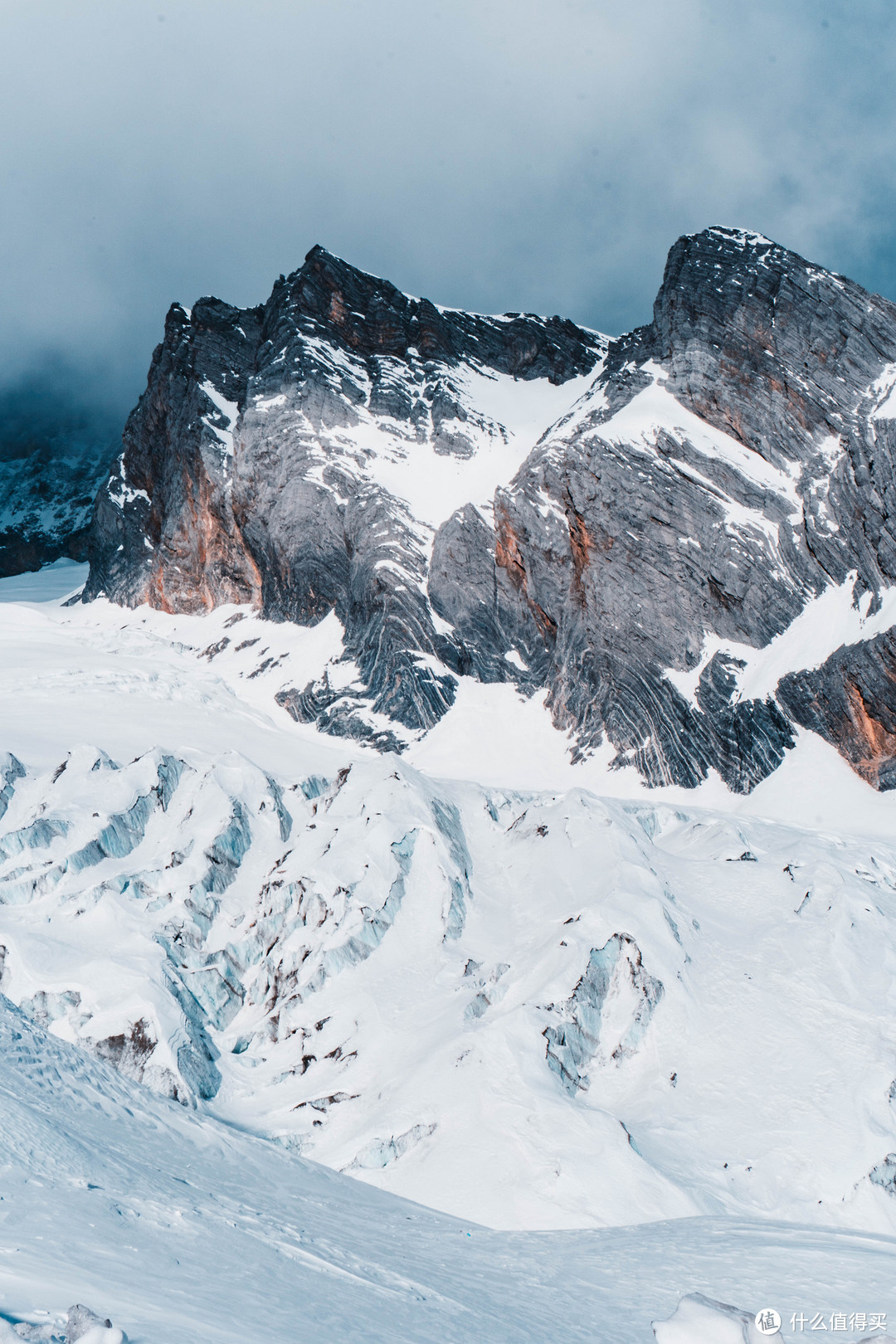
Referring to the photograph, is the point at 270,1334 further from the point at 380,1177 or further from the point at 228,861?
the point at 228,861

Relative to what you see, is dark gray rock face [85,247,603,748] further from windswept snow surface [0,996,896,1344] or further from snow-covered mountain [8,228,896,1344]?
windswept snow surface [0,996,896,1344]

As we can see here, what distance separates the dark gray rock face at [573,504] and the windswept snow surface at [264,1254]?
43981 millimetres

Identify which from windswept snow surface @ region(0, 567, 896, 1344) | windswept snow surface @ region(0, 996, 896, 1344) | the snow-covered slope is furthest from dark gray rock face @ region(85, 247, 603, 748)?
windswept snow surface @ region(0, 996, 896, 1344)

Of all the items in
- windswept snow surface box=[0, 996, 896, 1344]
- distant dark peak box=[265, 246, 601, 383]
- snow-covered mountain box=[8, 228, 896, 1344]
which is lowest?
windswept snow surface box=[0, 996, 896, 1344]

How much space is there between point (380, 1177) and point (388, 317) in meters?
81.9

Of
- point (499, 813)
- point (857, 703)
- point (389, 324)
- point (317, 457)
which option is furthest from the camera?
point (389, 324)

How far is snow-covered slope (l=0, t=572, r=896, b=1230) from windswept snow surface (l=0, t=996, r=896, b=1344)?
261 inches

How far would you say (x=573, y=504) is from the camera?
6575cm

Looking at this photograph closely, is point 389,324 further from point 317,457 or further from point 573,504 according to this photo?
point 573,504

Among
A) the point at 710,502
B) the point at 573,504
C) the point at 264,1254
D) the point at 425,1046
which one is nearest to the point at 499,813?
the point at 425,1046

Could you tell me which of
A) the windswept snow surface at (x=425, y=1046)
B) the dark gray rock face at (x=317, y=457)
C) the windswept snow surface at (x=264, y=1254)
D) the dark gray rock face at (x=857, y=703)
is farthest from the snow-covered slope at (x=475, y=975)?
the dark gray rock face at (x=317, y=457)

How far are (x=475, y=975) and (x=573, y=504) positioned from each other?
43512mm

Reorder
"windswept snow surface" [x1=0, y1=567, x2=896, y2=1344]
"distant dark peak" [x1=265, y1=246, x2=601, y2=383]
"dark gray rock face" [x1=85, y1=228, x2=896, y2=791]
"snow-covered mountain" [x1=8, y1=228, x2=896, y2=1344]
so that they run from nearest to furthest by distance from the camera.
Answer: "windswept snow surface" [x1=0, y1=567, x2=896, y2=1344]
"snow-covered mountain" [x1=8, y1=228, x2=896, y2=1344]
"dark gray rock face" [x1=85, y1=228, x2=896, y2=791]
"distant dark peak" [x1=265, y1=246, x2=601, y2=383]

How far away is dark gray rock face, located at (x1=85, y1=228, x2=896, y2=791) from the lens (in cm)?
5825
